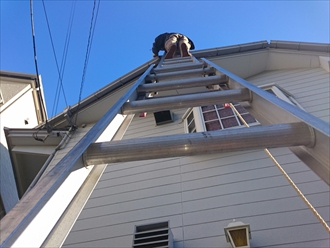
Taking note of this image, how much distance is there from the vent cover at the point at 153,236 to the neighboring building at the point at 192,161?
0.04 ft

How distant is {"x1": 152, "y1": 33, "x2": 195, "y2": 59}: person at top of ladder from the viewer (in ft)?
18.0

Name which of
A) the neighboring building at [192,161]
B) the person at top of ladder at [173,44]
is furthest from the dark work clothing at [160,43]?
the neighboring building at [192,161]

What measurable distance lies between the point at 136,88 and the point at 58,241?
5.94 feet

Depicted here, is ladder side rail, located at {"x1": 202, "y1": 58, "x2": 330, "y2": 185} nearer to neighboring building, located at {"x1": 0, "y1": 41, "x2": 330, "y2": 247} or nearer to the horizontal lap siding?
neighboring building, located at {"x1": 0, "y1": 41, "x2": 330, "y2": 247}

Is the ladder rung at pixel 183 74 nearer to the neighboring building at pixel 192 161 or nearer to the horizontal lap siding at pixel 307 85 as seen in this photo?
the neighboring building at pixel 192 161

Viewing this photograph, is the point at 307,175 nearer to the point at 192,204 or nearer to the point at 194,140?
the point at 192,204

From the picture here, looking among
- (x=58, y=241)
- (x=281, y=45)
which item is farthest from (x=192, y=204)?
(x=281, y=45)

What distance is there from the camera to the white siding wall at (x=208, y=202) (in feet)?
8.82

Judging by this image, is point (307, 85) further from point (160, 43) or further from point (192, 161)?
point (160, 43)

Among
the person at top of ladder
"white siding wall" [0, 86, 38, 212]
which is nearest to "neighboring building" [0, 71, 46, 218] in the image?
"white siding wall" [0, 86, 38, 212]

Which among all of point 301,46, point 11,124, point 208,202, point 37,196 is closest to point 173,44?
point 301,46

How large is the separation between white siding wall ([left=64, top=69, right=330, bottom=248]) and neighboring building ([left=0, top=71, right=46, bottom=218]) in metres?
2.83

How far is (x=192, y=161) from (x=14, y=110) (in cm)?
473

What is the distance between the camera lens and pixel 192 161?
159 inches
